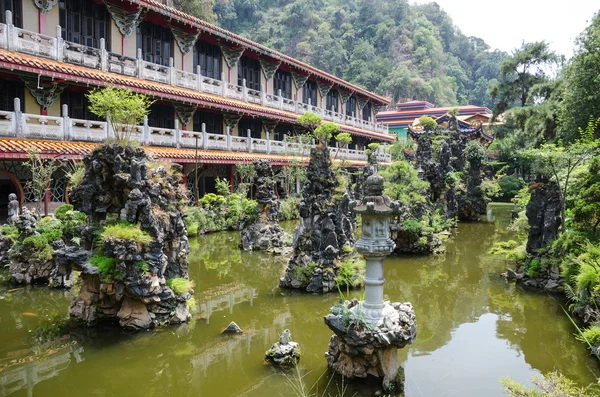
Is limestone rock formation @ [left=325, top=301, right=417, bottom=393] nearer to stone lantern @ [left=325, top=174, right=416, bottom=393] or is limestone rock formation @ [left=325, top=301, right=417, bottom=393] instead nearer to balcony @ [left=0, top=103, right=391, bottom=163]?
stone lantern @ [left=325, top=174, right=416, bottom=393]

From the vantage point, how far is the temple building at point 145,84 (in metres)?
14.6

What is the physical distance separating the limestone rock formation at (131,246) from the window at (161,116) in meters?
12.0

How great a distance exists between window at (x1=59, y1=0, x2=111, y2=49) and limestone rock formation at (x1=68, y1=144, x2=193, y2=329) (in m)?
11.5

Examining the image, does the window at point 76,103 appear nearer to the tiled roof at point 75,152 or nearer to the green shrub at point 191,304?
the tiled roof at point 75,152

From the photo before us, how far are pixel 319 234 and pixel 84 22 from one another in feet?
46.1

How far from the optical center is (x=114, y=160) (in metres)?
8.86

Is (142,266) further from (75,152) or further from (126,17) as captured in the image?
(126,17)

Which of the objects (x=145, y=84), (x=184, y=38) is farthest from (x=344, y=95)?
(x=145, y=84)

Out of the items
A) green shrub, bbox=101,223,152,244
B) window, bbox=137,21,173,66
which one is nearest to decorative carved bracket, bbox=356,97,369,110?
window, bbox=137,21,173,66

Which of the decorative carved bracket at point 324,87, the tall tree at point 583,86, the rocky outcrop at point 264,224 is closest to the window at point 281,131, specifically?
the decorative carved bracket at point 324,87

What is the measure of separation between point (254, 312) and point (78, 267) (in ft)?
12.2

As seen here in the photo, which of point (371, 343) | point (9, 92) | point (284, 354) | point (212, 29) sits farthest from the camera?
point (212, 29)

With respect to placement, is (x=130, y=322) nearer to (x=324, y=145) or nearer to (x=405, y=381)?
(x=405, y=381)

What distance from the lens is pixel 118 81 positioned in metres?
17.0
